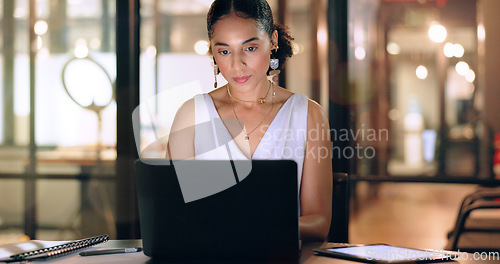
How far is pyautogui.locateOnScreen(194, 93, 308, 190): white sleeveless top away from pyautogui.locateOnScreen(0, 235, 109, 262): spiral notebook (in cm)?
70

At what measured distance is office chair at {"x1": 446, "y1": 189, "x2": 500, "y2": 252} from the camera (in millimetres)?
2583

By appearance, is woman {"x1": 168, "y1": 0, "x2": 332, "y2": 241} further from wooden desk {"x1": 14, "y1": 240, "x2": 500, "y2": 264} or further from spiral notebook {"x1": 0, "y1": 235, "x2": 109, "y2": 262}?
spiral notebook {"x1": 0, "y1": 235, "x2": 109, "y2": 262}

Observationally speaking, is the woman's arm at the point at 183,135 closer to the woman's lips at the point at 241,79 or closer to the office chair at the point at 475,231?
the woman's lips at the point at 241,79

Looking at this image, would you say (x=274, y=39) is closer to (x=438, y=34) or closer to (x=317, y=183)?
(x=317, y=183)

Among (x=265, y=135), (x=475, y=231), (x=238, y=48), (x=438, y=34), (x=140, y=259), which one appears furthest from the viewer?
(x=438, y=34)

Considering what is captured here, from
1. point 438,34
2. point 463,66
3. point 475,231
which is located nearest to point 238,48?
point 475,231

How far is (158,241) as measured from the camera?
1.15m

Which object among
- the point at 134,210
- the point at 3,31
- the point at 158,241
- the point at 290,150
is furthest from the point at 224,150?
the point at 3,31

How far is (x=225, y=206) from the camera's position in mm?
1104

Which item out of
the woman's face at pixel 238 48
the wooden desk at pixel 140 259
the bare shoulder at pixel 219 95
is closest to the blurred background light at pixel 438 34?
the bare shoulder at pixel 219 95

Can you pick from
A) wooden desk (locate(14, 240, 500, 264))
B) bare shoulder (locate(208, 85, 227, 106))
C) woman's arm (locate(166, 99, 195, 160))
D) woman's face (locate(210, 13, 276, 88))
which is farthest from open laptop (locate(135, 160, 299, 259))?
bare shoulder (locate(208, 85, 227, 106))

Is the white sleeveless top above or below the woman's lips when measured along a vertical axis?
below

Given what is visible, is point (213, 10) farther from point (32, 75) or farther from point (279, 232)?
point (32, 75)

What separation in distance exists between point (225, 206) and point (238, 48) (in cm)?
94
